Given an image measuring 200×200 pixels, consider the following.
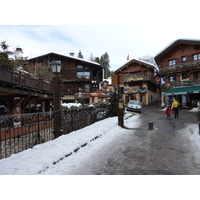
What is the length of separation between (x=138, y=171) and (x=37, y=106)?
17510mm

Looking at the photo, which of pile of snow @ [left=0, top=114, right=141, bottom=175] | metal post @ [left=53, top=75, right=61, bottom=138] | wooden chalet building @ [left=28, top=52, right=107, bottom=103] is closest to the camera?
pile of snow @ [left=0, top=114, right=141, bottom=175]

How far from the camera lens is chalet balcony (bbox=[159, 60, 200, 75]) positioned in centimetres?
2502

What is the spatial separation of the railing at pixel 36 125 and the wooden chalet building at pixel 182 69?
1822 centimetres

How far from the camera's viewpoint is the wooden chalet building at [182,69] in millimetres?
25070

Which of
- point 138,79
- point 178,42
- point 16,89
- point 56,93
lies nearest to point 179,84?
point 178,42

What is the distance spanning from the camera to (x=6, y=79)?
10.2 m

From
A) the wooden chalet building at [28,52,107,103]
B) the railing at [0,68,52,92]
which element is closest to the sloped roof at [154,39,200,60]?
the wooden chalet building at [28,52,107,103]

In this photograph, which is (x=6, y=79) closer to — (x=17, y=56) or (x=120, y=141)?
(x=120, y=141)

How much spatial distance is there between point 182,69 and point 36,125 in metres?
26.3

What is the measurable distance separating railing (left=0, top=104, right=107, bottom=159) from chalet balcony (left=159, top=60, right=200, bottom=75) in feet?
66.5

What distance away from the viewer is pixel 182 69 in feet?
87.5

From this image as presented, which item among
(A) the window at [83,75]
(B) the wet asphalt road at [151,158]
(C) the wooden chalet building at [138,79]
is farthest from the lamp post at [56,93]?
(C) the wooden chalet building at [138,79]

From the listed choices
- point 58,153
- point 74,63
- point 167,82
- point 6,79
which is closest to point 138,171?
point 58,153

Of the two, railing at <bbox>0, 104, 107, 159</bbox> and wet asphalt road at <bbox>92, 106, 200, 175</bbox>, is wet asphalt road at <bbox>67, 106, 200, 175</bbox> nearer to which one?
wet asphalt road at <bbox>92, 106, 200, 175</bbox>
